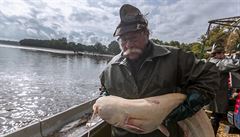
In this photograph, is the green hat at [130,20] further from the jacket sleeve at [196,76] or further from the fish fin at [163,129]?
the fish fin at [163,129]

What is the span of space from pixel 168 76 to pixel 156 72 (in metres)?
0.12

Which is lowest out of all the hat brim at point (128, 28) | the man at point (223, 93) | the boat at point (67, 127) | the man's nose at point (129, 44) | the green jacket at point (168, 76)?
the boat at point (67, 127)

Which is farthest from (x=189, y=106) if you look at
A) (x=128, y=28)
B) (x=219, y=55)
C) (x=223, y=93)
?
(x=219, y=55)

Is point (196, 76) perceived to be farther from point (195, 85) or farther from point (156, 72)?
point (156, 72)

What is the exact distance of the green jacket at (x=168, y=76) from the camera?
238 centimetres

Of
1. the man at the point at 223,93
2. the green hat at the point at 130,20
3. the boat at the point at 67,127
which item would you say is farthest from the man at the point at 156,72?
the man at the point at 223,93

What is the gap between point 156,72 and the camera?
250 cm

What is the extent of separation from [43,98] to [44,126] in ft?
41.2

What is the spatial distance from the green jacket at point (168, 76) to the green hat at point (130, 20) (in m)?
0.25

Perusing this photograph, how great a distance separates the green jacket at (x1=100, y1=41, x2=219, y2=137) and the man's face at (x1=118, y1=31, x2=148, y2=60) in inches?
4.0

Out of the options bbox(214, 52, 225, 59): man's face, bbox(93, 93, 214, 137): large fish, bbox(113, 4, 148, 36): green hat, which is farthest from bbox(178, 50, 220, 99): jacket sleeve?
bbox(214, 52, 225, 59): man's face

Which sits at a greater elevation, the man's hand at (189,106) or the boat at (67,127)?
the man's hand at (189,106)

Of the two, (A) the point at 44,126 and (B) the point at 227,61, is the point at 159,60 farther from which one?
(A) the point at 44,126

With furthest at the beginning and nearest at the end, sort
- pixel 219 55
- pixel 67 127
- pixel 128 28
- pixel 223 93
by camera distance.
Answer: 1. pixel 67 127
2. pixel 219 55
3. pixel 223 93
4. pixel 128 28
